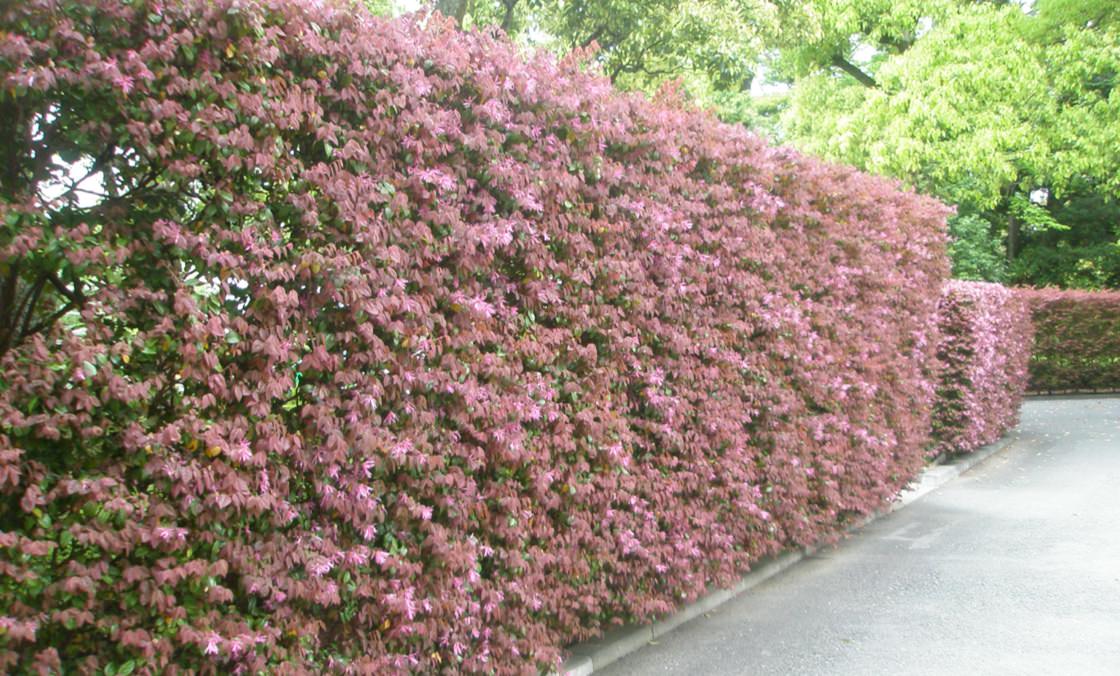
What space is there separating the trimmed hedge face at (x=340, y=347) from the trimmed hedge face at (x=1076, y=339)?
19.5 metres

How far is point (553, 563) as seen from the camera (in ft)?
15.2

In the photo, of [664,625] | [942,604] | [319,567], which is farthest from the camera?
[942,604]

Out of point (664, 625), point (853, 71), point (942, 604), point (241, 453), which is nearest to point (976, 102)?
point (853, 71)

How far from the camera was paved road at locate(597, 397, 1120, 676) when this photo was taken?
5406 mm

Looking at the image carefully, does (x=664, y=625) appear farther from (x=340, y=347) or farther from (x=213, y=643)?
(x=213, y=643)

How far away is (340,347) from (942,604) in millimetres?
5048

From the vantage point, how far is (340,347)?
3.35 meters

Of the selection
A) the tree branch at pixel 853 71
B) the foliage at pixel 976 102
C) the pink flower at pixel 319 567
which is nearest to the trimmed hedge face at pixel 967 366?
the foliage at pixel 976 102

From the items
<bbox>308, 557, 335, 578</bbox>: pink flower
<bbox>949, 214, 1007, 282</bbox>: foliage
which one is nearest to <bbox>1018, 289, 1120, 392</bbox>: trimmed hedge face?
<bbox>949, 214, 1007, 282</bbox>: foliage

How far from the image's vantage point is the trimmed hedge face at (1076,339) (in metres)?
22.0

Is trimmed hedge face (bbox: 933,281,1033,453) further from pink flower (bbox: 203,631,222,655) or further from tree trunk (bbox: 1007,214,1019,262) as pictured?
tree trunk (bbox: 1007,214,1019,262)

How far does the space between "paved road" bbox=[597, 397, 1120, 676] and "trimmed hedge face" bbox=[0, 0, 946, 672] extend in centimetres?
56

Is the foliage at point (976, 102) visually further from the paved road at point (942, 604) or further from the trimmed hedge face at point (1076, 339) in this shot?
the paved road at point (942, 604)

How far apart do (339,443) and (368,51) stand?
1.45 metres
